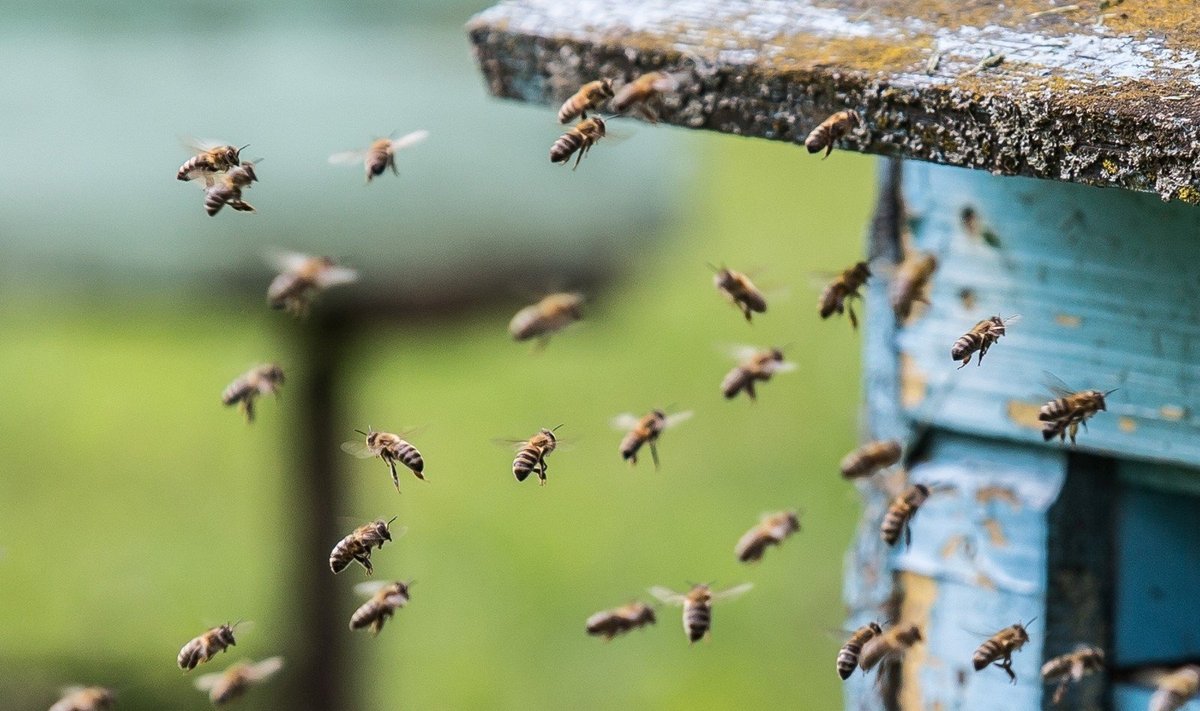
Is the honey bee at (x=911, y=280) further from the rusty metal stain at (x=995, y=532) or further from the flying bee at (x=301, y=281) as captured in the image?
the flying bee at (x=301, y=281)

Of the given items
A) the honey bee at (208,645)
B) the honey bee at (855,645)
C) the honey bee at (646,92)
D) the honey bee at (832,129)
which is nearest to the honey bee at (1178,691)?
the honey bee at (855,645)

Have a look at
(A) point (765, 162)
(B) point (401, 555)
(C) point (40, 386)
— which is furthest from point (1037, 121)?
(A) point (765, 162)

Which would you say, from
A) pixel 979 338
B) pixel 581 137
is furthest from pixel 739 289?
pixel 979 338

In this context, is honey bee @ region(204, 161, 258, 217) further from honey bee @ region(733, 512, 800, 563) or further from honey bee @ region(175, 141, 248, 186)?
honey bee @ region(733, 512, 800, 563)

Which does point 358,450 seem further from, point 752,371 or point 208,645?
point 752,371

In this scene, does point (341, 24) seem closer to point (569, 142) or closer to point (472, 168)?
point (472, 168)

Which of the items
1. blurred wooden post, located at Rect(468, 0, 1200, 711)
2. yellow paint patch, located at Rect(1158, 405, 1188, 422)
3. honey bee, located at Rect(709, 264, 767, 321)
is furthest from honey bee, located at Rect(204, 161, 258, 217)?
yellow paint patch, located at Rect(1158, 405, 1188, 422)
